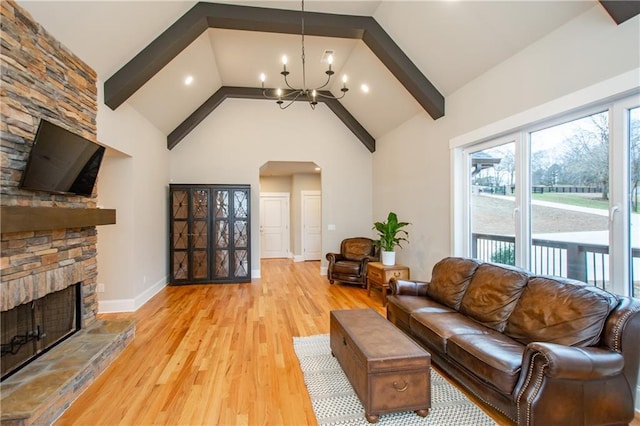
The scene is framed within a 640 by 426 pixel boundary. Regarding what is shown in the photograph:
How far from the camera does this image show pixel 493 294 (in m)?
2.93

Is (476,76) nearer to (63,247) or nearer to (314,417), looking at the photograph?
(314,417)

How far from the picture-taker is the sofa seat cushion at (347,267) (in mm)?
6188

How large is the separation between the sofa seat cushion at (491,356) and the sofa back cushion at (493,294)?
0.20 meters

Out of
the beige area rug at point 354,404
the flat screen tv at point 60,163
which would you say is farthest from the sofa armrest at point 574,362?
the flat screen tv at point 60,163

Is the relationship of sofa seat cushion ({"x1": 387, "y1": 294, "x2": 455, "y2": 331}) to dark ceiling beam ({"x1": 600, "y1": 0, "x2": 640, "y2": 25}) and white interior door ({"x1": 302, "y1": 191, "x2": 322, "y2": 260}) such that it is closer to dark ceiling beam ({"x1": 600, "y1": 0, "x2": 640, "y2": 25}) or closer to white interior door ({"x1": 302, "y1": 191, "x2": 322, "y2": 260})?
dark ceiling beam ({"x1": 600, "y1": 0, "x2": 640, "y2": 25})

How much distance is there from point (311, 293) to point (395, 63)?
3830 mm

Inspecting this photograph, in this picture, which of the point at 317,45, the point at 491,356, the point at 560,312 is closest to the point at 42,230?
the point at 491,356

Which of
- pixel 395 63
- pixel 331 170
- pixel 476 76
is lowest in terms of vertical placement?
pixel 331 170

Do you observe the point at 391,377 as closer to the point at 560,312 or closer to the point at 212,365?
the point at 560,312

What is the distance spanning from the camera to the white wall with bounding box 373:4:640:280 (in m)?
2.46

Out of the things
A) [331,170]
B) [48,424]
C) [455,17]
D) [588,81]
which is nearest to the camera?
[48,424]

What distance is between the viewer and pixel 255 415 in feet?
7.46

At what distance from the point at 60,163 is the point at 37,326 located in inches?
54.0

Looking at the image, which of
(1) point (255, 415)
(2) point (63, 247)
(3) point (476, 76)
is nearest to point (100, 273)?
(2) point (63, 247)
